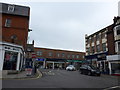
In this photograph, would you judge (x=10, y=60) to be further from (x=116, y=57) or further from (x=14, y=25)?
(x=116, y=57)

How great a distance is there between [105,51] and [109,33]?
12.7 feet

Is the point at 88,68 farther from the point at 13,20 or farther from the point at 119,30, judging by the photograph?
the point at 13,20

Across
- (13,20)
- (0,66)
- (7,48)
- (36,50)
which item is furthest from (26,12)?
(36,50)

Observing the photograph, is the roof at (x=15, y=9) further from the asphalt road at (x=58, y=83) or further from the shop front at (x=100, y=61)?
the shop front at (x=100, y=61)

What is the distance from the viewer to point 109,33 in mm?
25406

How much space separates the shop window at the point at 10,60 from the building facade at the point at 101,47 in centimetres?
1704

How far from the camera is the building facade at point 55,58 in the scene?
46594 mm

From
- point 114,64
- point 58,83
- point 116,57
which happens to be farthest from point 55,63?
point 58,83

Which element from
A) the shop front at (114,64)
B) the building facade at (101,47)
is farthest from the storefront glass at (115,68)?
the building facade at (101,47)

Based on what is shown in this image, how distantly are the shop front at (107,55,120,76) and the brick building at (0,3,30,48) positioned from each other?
53.0 feet

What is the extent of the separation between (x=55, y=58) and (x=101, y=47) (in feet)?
77.2

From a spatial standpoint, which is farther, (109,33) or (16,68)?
(109,33)

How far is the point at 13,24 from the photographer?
22.5 metres

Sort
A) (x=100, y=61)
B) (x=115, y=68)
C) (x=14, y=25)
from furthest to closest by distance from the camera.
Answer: (x=100, y=61) < (x=115, y=68) < (x=14, y=25)
